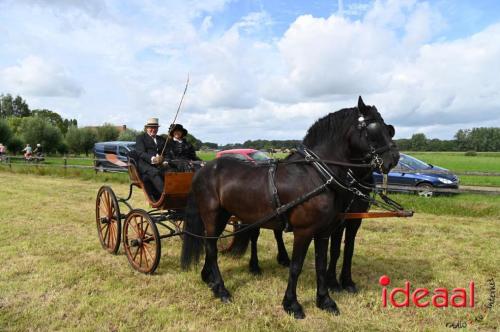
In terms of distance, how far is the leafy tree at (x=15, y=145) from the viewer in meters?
43.6

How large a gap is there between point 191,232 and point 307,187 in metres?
1.84

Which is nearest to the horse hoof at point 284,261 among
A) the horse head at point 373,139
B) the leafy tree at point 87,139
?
the horse head at point 373,139

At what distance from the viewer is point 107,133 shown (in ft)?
164

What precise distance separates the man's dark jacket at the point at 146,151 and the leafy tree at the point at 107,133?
1820 inches

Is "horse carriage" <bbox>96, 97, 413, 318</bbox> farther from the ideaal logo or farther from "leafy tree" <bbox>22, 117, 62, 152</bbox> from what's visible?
"leafy tree" <bbox>22, 117, 62, 152</bbox>

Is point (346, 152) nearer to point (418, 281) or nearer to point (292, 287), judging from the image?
point (292, 287)

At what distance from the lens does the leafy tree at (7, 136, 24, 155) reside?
43594mm

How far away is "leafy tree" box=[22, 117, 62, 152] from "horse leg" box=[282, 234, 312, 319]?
4845 cm

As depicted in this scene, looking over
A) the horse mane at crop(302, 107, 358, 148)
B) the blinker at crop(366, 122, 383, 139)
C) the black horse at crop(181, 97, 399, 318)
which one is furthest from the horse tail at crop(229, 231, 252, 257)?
the blinker at crop(366, 122, 383, 139)

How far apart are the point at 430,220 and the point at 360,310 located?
18.2 ft

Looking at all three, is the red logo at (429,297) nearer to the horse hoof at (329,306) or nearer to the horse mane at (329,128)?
the horse hoof at (329,306)

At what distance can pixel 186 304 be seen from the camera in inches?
176

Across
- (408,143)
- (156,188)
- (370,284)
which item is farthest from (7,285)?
(408,143)

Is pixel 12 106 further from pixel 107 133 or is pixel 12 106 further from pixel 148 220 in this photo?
pixel 148 220
